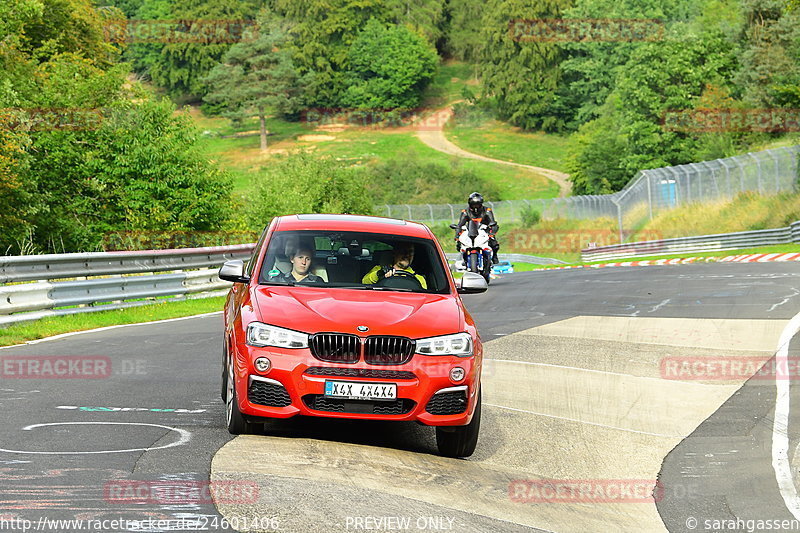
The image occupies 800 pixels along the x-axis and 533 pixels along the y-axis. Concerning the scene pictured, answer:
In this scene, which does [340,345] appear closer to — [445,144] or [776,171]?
[776,171]

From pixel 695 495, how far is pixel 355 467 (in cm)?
221

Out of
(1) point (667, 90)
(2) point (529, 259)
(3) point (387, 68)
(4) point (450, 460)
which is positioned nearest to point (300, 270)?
(4) point (450, 460)

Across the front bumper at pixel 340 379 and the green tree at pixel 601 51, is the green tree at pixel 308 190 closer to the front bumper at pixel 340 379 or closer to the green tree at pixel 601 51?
the front bumper at pixel 340 379

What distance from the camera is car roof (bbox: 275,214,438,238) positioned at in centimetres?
953

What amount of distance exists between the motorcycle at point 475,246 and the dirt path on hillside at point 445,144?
80.8 metres

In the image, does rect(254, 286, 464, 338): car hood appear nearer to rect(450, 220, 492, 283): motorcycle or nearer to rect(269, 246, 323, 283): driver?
rect(269, 246, 323, 283): driver

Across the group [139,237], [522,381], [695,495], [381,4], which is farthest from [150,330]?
[381,4]

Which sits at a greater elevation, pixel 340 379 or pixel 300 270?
pixel 300 270

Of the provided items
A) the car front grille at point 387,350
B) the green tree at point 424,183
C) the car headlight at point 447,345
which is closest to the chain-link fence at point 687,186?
the green tree at point 424,183

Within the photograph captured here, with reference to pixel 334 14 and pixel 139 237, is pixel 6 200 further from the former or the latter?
pixel 334 14

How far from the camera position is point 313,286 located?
8.89m

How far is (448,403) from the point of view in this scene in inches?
316

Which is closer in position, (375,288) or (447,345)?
(447,345)

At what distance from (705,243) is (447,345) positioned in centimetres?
4051
